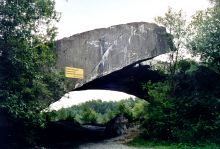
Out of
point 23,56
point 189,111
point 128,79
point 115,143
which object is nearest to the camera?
point 23,56

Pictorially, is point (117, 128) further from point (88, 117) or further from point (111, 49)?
point (88, 117)

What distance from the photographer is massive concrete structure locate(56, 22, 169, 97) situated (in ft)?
52.1

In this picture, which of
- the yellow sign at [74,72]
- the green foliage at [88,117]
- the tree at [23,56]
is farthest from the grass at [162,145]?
the green foliage at [88,117]

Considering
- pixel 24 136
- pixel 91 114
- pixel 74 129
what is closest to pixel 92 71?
pixel 24 136

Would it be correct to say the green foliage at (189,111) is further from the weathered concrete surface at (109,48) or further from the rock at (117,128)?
the rock at (117,128)

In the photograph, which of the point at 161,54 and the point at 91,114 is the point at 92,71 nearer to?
the point at 161,54

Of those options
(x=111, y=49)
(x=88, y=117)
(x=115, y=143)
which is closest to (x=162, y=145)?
(x=115, y=143)

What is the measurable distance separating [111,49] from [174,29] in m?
3.36

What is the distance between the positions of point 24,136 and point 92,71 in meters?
4.45

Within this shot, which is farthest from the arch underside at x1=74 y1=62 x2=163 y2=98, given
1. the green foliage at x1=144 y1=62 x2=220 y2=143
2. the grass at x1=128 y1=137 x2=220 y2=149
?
the grass at x1=128 y1=137 x2=220 y2=149

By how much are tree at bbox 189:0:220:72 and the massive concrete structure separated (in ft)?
10.1

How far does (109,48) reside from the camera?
56.6 ft

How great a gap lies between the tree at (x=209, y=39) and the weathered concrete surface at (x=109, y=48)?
309 centimetres

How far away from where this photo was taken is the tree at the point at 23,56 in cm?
1158
